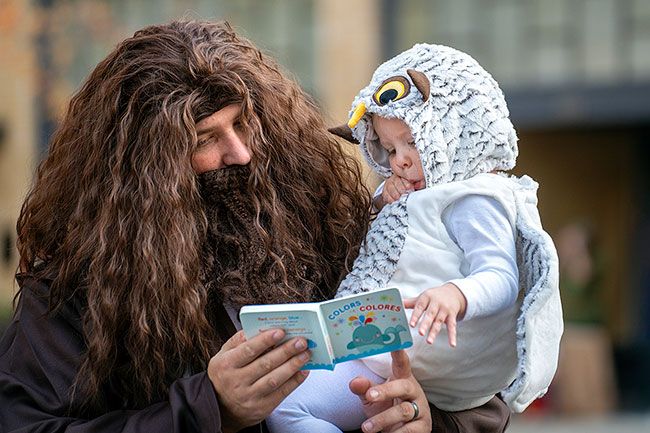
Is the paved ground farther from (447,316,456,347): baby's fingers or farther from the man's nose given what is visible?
(447,316,456,347): baby's fingers

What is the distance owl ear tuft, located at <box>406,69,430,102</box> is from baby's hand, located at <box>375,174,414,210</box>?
0.22 metres

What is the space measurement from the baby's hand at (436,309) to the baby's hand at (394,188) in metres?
0.43

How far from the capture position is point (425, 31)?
13.6 metres

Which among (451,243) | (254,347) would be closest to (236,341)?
(254,347)

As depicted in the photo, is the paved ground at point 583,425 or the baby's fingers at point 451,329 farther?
the paved ground at point 583,425

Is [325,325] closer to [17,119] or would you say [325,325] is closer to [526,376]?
[526,376]

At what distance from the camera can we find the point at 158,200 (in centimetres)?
318

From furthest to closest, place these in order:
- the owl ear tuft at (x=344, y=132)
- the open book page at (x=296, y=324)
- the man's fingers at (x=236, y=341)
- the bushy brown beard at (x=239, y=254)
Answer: the owl ear tuft at (x=344, y=132), the bushy brown beard at (x=239, y=254), the man's fingers at (x=236, y=341), the open book page at (x=296, y=324)

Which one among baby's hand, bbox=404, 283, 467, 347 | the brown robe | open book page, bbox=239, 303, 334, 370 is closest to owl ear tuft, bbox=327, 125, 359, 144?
the brown robe

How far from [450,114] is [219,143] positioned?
567mm

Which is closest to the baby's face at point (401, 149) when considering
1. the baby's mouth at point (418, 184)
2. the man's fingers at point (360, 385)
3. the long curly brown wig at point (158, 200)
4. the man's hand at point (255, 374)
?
the baby's mouth at point (418, 184)

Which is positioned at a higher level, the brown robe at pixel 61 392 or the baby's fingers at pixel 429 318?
the baby's fingers at pixel 429 318

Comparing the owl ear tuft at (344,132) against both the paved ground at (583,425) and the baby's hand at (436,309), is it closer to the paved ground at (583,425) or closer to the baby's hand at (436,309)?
the baby's hand at (436,309)

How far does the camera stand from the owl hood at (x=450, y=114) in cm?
313
